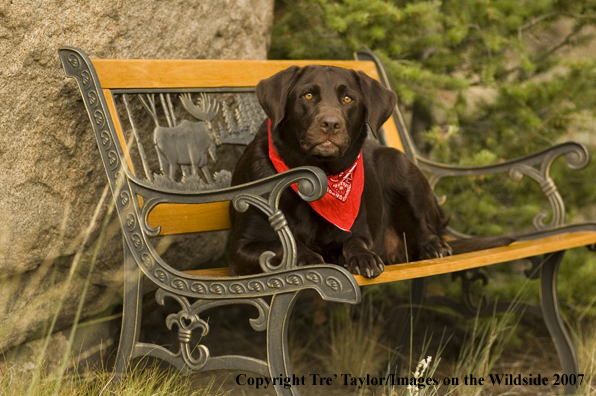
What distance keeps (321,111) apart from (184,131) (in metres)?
0.73

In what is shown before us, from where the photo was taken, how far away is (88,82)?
95.1 inches

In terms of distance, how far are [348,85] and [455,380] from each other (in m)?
1.47

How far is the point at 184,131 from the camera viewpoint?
9.27ft

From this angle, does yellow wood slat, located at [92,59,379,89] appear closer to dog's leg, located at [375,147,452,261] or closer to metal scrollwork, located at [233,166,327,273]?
dog's leg, located at [375,147,452,261]

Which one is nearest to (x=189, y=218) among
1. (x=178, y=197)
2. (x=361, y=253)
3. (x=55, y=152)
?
(x=178, y=197)

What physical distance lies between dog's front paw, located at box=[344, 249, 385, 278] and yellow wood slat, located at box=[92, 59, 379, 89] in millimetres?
1142

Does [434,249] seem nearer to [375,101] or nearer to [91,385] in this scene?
[375,101]

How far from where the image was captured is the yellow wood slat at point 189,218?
8.63ft

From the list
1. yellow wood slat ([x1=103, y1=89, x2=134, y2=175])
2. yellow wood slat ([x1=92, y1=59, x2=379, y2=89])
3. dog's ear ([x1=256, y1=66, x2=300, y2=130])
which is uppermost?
dog's ear ([x1=256, y1=66, x2=300, y2=130])

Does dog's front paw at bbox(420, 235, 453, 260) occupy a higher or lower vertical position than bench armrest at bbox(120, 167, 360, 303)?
lower

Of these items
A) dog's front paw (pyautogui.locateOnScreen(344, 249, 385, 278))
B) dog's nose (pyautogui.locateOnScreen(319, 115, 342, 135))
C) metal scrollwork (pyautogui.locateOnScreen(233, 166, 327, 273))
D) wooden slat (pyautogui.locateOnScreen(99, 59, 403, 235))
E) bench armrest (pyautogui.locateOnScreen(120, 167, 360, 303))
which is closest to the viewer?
bench armrest (pyautogui.locateOnScreen(120, 167, 360, 303))

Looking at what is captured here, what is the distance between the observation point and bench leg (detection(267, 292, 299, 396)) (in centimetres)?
208

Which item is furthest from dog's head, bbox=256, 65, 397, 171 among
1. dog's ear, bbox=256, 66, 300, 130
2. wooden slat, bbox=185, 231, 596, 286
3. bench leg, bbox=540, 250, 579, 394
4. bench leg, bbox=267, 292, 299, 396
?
bench leg, bbox=540, 250, 579, 394

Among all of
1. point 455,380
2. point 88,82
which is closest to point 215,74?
point 88,82
